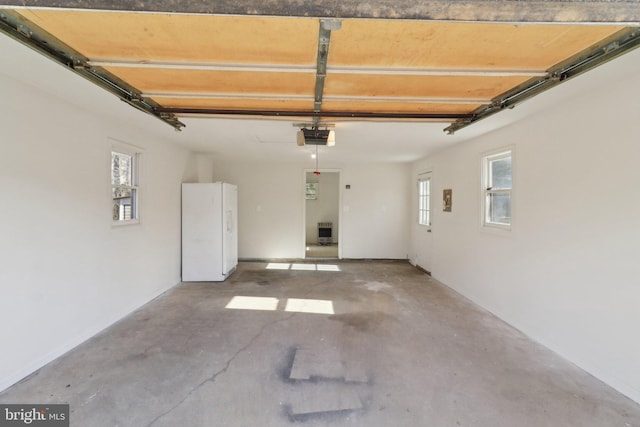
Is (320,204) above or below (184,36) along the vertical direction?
below

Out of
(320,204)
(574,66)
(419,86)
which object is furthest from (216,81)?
(320,204)

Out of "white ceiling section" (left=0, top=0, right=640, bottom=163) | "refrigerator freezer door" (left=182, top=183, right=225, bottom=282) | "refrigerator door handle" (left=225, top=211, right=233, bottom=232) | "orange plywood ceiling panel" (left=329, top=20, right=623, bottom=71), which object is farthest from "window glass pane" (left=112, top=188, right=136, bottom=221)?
"orange plywood ceiling panel" (left=329, top=20, right=623, bottom=71)

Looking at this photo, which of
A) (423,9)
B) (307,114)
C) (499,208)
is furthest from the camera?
(499,208)

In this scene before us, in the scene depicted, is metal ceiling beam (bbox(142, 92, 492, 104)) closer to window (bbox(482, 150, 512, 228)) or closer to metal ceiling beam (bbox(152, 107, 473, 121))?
metal ceiling beam (bbox(152, 107, 473, 121))

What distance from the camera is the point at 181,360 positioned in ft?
7.63

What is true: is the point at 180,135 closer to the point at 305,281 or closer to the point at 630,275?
the point at 305,281

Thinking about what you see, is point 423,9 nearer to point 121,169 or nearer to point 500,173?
→ point 500,173

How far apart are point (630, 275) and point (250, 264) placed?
5506 millimetres

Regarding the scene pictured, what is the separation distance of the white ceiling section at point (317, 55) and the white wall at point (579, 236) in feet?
0.85

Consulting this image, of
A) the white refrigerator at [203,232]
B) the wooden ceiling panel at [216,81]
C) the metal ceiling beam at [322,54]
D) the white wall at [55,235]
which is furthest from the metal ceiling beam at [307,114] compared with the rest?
the white refrigerator at [203,232]

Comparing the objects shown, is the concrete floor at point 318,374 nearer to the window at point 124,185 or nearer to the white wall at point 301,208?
the window at point 124,185

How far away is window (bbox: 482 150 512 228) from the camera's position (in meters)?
3.23

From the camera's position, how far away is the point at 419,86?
6.64 ft

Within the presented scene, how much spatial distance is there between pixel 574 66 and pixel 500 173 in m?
1.86
